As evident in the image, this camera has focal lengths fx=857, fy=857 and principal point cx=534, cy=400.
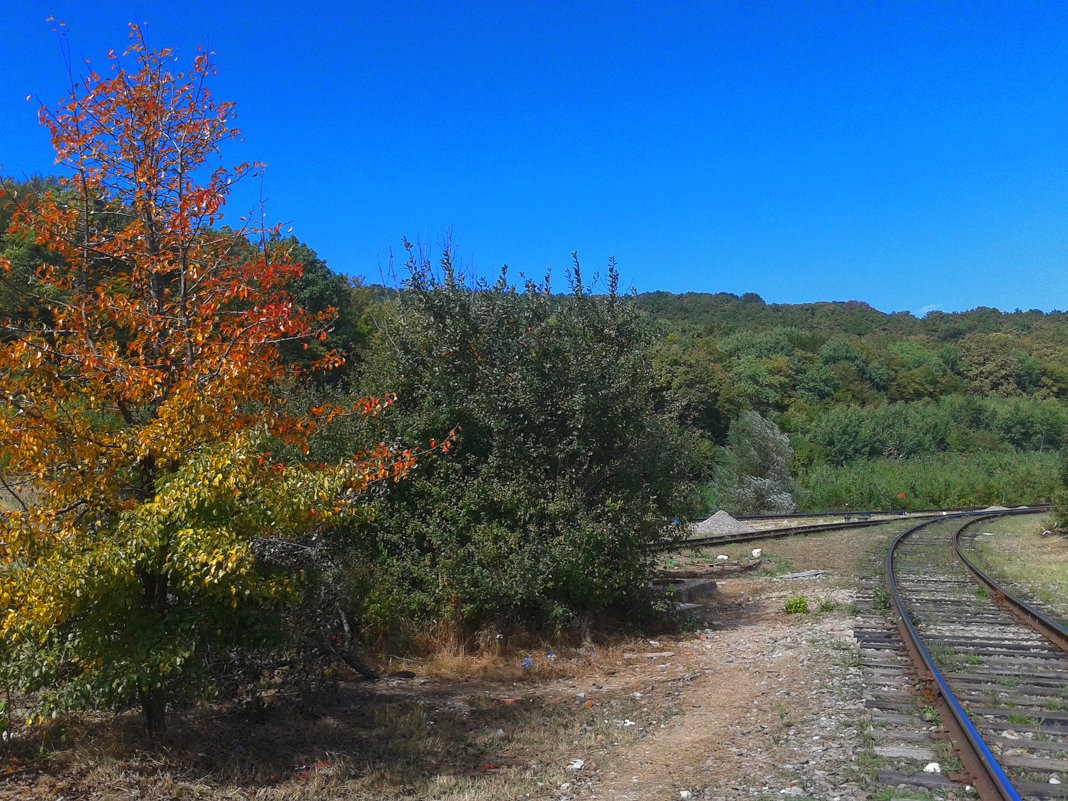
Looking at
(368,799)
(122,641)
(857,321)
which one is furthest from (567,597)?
(857,321)

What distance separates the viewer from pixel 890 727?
728cm

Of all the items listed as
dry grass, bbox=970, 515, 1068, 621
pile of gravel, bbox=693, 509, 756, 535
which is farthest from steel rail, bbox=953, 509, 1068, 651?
pile of gravel, bbox=693, 509, 756, 535

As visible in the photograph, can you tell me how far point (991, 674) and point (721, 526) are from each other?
23210mm

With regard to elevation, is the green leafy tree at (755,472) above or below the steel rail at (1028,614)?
above

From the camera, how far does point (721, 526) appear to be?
32000 millimetres

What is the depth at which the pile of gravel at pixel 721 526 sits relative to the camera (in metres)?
30.4

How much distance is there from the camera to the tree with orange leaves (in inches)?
233

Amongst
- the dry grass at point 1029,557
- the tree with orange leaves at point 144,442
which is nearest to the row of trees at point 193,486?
the tree with orange leaves at point 144,442

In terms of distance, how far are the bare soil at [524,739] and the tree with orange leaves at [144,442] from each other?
0.54 m

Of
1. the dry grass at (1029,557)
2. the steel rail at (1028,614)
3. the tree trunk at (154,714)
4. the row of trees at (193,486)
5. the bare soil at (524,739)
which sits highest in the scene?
the row of trees at (193,486)

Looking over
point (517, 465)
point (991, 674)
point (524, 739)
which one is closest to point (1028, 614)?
point (991, 674)

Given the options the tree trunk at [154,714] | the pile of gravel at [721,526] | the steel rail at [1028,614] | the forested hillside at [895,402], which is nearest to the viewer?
the tree trunk at [154,714]

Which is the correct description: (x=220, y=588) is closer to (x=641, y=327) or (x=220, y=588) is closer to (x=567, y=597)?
(x=567, y=597)

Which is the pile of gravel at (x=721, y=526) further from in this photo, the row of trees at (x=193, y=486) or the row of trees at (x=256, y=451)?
the row of trees at (x=193, y=486)
